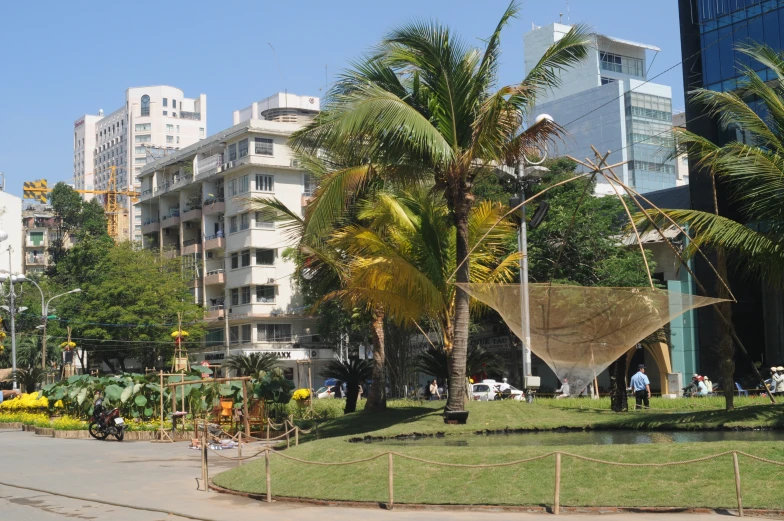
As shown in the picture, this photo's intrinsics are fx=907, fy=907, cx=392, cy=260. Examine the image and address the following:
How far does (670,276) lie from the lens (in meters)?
44.0

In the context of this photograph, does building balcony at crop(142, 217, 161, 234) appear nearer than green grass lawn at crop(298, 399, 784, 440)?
No

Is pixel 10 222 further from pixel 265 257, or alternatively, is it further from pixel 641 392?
pixel 641 392

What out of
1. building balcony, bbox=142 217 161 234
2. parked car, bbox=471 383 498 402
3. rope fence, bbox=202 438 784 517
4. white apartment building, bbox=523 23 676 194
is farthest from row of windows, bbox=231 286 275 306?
rope fence, bbox=202 438 784 517

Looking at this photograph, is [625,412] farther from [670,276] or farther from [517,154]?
[670,276]

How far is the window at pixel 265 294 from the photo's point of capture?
63.9 meters

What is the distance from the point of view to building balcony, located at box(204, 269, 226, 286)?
6656 centimetres

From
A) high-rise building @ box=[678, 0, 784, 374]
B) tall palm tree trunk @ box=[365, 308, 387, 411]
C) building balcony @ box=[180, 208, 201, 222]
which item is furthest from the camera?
building balcony @ box=[180, 208, 201, 222]

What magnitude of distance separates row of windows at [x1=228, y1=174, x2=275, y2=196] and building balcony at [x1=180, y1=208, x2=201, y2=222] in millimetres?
5804

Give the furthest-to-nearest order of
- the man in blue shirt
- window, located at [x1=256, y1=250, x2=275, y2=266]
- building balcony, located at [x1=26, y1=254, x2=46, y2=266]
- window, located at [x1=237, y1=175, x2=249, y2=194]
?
1. building balcony, located at [x1=26, y1=254, x2=46, y2=266]
2. window, located at [x1=237, y1=175, x2=249, y2=194]
3. window, located at [x1=256, y1=250, x2=275, y2=266]
4. the man in blue shirt

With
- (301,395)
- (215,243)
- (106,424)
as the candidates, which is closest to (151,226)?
→ (215,243)

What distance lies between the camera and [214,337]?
68312 millimetres

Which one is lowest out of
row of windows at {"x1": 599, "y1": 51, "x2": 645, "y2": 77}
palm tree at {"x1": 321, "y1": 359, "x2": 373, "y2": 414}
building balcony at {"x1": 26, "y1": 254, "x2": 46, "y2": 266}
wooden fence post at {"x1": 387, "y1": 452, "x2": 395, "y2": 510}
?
wooden fence post at {"x1": 387, "y1": 452, "x2": 395, "y2": 510}

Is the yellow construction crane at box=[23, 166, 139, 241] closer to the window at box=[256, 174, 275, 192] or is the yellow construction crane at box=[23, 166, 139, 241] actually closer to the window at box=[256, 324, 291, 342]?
the window at box=[256, 174, 275, 192]

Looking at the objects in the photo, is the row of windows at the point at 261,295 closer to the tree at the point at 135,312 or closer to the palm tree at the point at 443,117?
the tree at the point at 135,312
